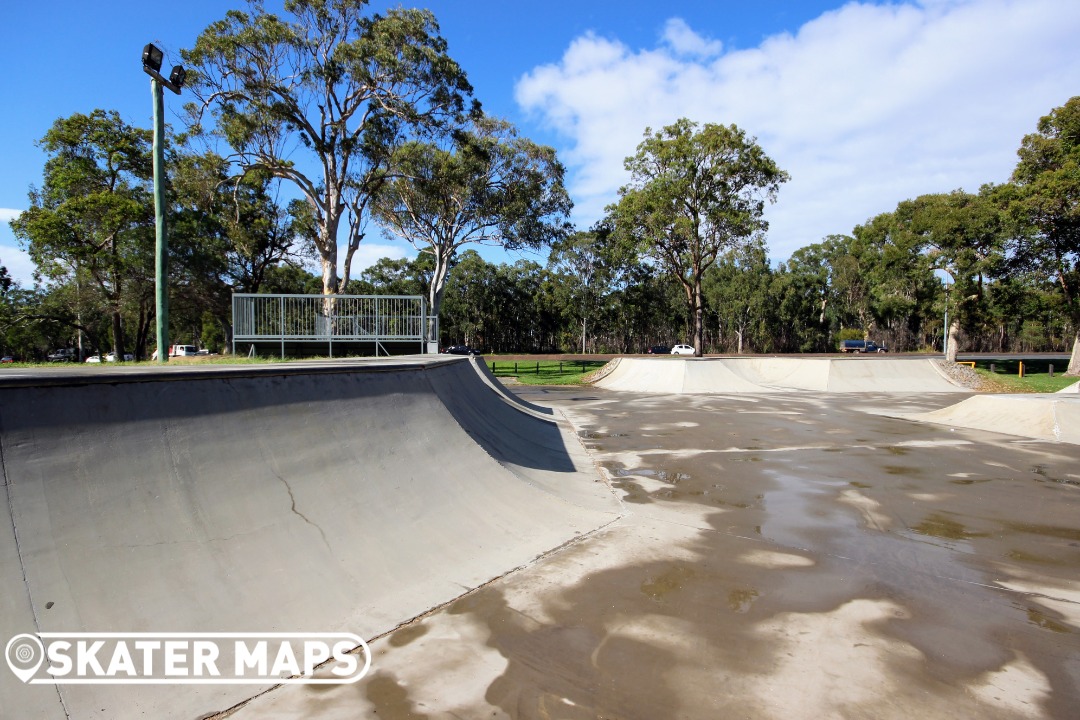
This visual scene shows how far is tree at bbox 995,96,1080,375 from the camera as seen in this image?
76.5 ft

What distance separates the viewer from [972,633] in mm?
3584

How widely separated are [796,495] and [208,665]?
6531mm

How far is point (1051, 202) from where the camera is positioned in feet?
76.6

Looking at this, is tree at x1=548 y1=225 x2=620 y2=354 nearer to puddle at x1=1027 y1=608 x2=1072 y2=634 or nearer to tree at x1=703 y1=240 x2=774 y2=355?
tree at x1=703 y1=240 x2=774 y2=355

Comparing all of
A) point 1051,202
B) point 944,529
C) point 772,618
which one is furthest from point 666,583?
point 1051,202

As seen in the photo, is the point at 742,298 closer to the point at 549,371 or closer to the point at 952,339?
the point at 952,339

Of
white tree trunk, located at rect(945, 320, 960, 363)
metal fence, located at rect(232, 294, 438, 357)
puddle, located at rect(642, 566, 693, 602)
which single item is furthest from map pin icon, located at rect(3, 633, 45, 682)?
white tree trunk, located at rect(945, 320, 960, 363)

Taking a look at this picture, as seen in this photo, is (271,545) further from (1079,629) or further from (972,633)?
(1079,629)

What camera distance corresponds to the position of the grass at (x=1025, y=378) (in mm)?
22422

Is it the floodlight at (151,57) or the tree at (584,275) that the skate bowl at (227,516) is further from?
the tree at (584,275)

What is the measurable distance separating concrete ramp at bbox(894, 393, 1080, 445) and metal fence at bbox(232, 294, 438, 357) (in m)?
12.8

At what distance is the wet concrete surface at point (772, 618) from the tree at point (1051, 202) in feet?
75.9

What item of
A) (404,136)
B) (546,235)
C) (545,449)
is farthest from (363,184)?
(545,449)

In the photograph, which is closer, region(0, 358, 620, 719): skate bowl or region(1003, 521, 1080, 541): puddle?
region(0, 358, 620, 719): skate bowl
